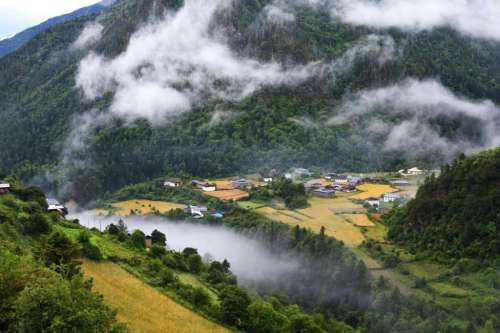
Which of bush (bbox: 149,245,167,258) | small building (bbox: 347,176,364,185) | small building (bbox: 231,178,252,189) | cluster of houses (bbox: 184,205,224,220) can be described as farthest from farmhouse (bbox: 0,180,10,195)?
small building (bbox: 347,176,364,185)

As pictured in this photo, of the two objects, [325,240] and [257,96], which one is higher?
[257,96]

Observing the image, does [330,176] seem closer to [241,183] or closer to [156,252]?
[241,183]

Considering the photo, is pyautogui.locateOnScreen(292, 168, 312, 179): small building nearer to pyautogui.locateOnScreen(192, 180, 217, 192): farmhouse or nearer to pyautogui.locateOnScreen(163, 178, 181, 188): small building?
pyautogui.locateOnScreen(192, 180, 217, 192): farmhouse

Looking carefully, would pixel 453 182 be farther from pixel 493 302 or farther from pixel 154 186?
pixel 154 186

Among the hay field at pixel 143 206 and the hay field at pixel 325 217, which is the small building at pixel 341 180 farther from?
the hay field at pixel 143 206

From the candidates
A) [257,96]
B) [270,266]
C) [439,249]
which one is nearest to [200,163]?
[257,96]

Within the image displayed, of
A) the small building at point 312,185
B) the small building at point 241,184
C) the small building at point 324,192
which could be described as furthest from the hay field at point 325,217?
the small building at point 241,184

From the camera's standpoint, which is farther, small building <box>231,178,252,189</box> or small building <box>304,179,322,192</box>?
small building <box>231,178,252,189</box>
